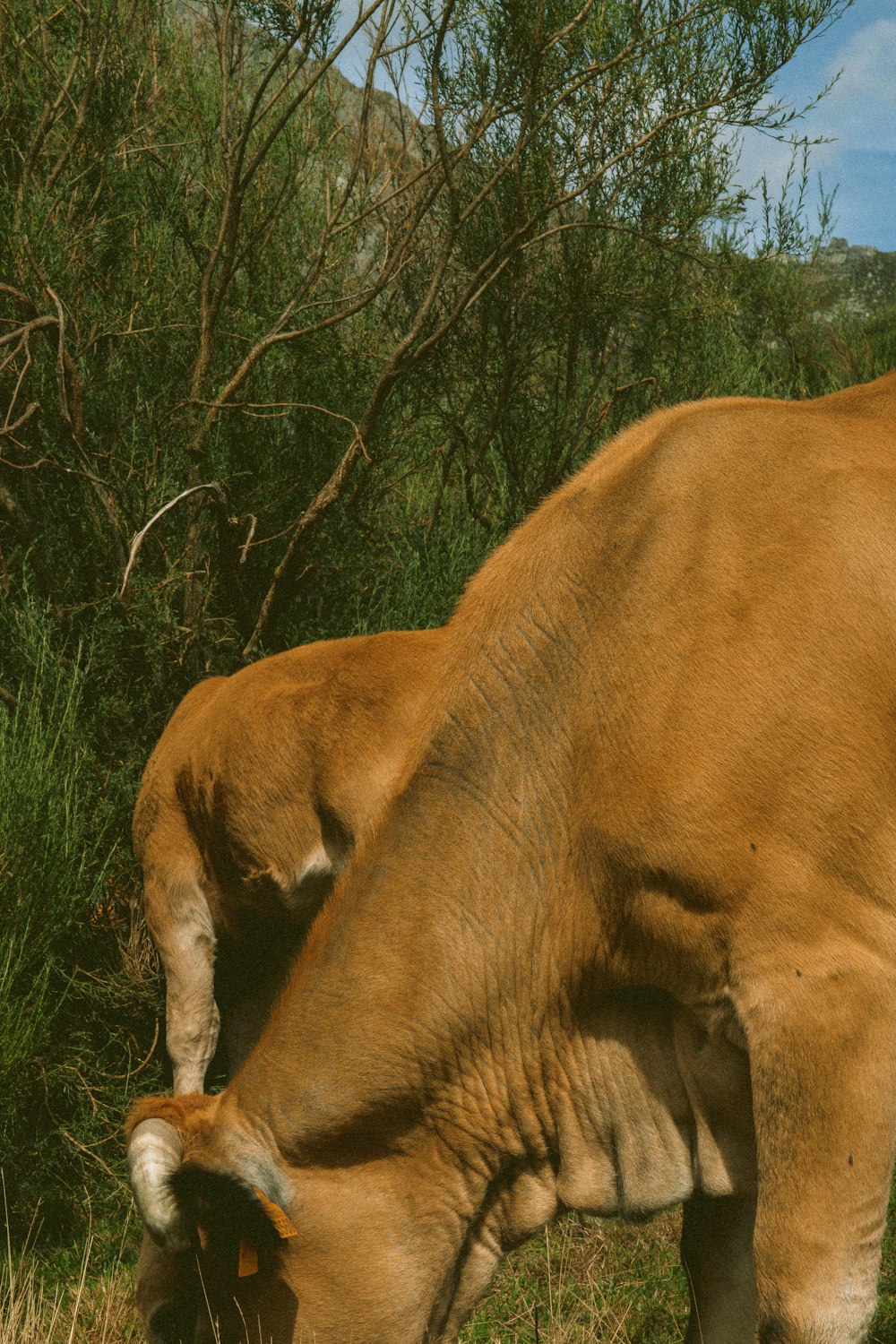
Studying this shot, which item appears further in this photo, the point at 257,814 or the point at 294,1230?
the point at 257,814

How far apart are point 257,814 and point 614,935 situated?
7.44ft

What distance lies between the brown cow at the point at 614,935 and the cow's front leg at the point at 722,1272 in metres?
0.47

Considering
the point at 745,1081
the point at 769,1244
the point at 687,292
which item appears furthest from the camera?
the point at 687,292

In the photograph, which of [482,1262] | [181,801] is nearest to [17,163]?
[181,801]

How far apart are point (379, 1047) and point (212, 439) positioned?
3989mm

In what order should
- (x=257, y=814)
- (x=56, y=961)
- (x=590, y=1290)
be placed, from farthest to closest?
1. (x=56, y=961)
2. (x=257, y=814)
3. (x=590, y=1290)

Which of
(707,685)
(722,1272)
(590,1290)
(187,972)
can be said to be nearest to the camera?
(707,685)

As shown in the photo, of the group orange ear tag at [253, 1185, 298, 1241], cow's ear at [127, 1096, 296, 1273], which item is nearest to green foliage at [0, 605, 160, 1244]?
cow's ear at [127, 1096, 296, 1273]

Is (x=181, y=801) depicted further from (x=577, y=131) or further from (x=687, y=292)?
(x=687, y=292)

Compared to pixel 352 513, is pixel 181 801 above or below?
below

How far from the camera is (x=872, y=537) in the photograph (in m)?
3.18

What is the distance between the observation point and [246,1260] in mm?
3121

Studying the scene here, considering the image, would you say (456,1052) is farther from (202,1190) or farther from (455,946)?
(202,1190)

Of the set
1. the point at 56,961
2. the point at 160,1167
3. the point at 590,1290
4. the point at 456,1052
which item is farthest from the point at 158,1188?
the point at 56,961
